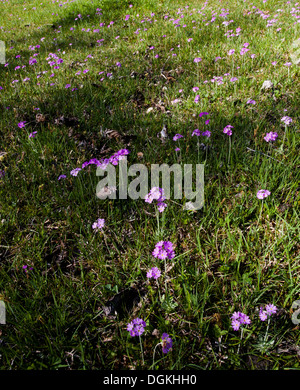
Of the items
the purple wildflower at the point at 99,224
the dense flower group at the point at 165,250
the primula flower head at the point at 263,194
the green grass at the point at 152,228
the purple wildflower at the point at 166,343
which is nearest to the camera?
the purple wildflower at the point at 166,343

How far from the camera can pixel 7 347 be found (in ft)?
5.05

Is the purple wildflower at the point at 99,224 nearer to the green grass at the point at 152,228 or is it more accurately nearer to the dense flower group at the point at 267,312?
the green grass at the point at 152,228

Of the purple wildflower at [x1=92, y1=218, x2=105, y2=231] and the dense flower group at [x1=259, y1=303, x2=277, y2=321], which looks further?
the purple wildflower at [x1=92, y1=218, x2=105, y2=231]

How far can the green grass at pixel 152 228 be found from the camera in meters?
1.49

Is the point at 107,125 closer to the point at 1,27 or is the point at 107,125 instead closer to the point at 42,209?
the point at 42,209

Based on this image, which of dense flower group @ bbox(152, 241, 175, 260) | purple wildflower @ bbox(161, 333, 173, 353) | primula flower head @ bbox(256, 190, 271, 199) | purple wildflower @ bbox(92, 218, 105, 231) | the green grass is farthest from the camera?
purple wildflower @ bbox(92, 218, 105, 231)

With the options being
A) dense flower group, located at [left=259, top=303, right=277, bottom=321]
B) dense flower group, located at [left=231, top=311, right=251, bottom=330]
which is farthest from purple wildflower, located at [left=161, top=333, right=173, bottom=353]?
dense flower group, located at [left=259, top=303, right=277, bottom=321]

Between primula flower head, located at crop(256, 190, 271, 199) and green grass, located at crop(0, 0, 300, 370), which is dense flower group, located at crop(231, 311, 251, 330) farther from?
primula flower head, located at crop(256, 190, 271, 199)

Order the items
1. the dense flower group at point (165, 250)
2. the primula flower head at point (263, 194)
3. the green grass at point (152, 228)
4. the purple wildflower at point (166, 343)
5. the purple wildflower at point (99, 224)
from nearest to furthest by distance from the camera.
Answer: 1. the purple wildflower at point (166, 343)
2. the green grass at point (152, 228)
3. the dense flower group at point (165, 250)
4. the primula flower head at point (263, 194)
5. the purple wildflower at point (99, 224)

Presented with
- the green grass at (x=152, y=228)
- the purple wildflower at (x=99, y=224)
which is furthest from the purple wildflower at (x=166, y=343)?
the purple wildflower at (x=99, y=224)

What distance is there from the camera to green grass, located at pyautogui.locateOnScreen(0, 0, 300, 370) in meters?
1.49

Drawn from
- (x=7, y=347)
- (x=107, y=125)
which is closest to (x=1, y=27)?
(x=107, y=125)

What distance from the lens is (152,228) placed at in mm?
2094

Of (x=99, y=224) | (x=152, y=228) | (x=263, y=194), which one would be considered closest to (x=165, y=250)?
(x=152, y=228)
